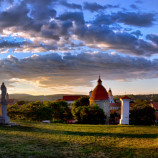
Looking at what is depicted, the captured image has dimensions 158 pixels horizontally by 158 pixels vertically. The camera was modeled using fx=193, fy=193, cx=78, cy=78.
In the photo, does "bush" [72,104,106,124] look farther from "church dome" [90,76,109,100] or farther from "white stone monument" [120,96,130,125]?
"church dome" [90,76,109,100]

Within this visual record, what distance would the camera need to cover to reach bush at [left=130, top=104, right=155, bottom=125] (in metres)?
37.0

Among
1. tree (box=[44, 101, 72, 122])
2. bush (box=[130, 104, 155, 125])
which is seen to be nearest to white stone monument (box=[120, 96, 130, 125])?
bush (box=[130, 104, 155, 125])

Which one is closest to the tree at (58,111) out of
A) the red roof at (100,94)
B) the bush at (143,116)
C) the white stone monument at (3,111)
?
the red roof at (100,94)

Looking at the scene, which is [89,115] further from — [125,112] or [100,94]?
[100,94]

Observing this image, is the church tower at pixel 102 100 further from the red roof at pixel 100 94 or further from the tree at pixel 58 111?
the tree at pixel 58 111

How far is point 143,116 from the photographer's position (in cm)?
3734

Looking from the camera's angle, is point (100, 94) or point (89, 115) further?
point (100, 94)

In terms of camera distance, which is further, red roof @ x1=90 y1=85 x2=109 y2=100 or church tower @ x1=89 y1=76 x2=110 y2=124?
red roof @ x1=90 y1=85 x2=109 y2=100

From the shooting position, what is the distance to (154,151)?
8961 mm

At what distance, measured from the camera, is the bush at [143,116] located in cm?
3700

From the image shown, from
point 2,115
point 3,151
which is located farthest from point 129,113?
point 3,151

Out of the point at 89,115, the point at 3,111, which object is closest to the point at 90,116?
the point at 89,115

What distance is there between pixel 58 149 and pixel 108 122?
39088mm

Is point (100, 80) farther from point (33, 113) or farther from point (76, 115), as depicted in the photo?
point (33, 113)
